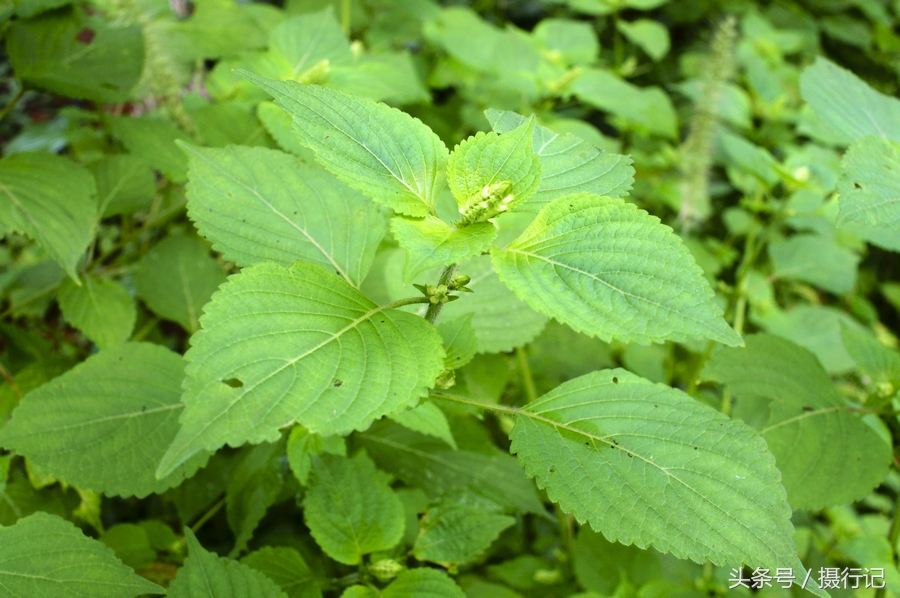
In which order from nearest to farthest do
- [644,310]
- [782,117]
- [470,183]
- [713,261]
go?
[644,310] < [470,183] < [713,261] < [782,117]

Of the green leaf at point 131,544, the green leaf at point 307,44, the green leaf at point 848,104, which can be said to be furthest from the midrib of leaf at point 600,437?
the green leaf at point 307,44

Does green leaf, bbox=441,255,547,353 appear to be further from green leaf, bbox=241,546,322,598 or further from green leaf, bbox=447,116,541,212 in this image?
green leaf, bbox=241,546,322,598

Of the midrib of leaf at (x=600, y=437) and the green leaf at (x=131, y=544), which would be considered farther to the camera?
the green leaf at (x=131, y=544)

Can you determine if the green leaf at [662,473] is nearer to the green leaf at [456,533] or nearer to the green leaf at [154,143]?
the green leaf at [456,533]

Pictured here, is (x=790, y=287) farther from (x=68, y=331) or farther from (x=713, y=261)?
(x=68, y=331)

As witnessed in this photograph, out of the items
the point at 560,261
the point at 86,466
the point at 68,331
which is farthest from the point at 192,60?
the point at 560,261
